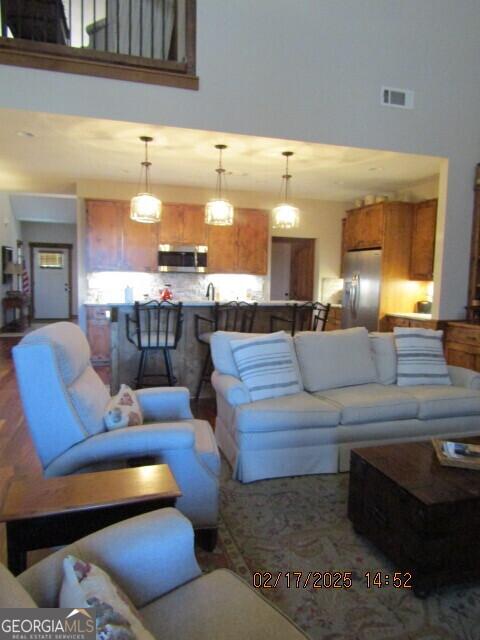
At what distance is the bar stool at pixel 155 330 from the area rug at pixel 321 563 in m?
1.68

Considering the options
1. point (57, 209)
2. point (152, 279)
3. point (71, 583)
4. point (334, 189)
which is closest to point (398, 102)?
point (334, 189)

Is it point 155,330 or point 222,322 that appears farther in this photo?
point 222,322

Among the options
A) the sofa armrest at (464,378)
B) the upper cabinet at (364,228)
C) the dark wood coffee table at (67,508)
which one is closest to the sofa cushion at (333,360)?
the sofa armrest at (464,378)

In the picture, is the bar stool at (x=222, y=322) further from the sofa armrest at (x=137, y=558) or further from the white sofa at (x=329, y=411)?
the sofa armrest at (x=137, y=558)

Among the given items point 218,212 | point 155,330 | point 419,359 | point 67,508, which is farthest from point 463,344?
point 67,508

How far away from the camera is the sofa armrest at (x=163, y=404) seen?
98.6 inches

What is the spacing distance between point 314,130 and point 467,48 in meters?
2.13

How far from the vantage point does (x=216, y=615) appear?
3.56 ft

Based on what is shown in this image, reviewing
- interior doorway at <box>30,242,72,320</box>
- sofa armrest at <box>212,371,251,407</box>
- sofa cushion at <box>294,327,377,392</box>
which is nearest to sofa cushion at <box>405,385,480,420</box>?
sofa cushion at <box>294,327,377,392</box>

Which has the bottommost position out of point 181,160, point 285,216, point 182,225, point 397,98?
point 285,216

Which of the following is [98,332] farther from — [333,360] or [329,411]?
[329,411]

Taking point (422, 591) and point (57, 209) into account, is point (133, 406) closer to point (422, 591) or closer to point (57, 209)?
point (422, 591)

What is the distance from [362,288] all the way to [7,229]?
7.91 meters

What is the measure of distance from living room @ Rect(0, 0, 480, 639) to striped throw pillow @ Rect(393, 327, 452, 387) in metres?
0.15
